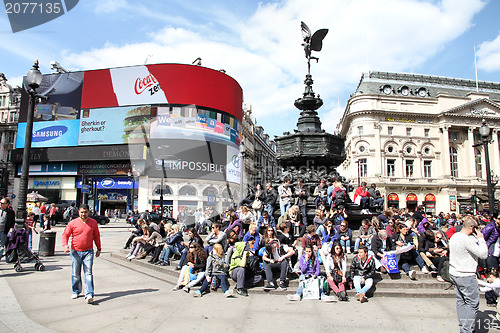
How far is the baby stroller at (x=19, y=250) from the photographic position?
7.70 m

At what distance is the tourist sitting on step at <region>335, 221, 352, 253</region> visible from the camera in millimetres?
7883

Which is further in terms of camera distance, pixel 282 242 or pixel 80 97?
pixel 80 97

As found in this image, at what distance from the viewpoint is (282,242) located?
7.81 metres

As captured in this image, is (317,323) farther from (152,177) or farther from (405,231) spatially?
(152,177)

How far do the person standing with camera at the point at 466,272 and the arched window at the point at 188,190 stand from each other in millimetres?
41725

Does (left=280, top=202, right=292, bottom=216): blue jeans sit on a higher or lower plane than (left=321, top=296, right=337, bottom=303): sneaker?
higher

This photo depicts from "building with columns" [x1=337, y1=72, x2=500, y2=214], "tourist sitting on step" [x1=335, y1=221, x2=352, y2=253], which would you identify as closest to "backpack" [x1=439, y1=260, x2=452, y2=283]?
→ "tourist sitting on step" [x1=335, y1=221, x2=352, y2=253]

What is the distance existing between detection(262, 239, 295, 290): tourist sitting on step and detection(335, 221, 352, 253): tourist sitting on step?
1.82 m

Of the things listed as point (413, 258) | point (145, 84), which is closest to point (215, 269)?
point (413, 258)

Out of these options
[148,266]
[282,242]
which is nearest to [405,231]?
[282,242]

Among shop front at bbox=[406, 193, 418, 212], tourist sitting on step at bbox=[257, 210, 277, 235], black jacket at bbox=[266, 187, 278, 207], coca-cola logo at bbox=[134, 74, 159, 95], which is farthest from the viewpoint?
shop front at bbox=[406, 193, 418, 212]

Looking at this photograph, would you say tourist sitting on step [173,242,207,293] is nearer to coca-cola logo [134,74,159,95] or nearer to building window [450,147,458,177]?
coca-cola logo [134,74,159,95]

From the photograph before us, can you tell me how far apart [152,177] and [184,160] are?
492 cm

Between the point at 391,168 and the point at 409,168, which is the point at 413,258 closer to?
the point at 391,168
